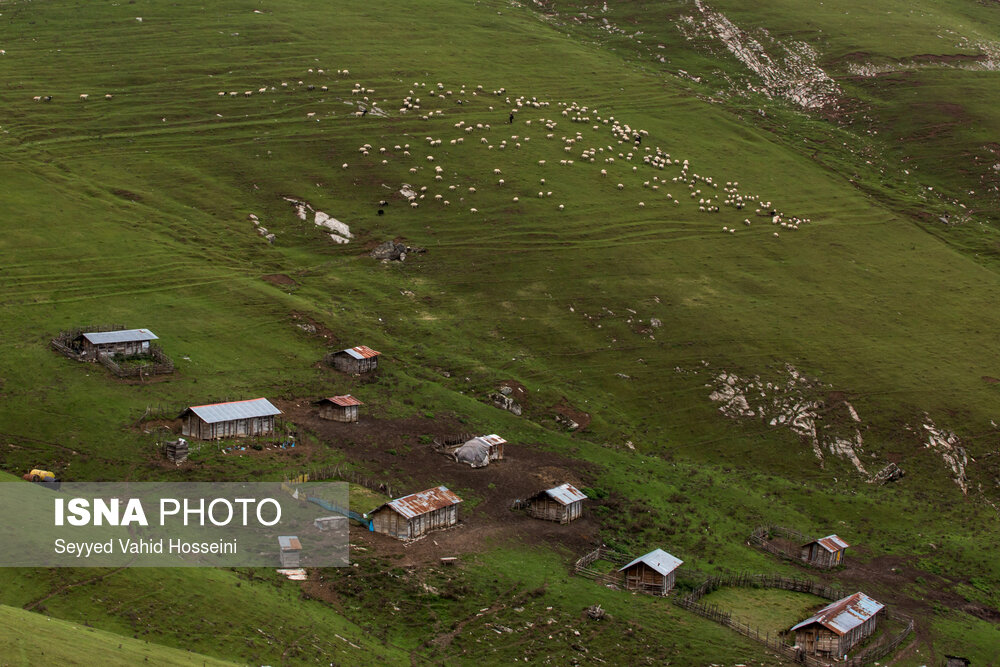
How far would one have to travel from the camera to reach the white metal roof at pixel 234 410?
73000mm

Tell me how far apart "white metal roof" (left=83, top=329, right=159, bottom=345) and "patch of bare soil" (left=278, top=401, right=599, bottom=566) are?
528 inches

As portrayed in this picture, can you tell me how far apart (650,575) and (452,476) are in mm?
17800

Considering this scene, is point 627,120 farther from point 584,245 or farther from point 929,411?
point 929,411

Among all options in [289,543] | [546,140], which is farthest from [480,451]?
[546,140]

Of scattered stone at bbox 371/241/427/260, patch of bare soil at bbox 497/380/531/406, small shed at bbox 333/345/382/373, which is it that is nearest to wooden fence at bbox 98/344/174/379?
small shed at bbox 333/345/382/373

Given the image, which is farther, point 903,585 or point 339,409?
point 339,409

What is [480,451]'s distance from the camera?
7881cm

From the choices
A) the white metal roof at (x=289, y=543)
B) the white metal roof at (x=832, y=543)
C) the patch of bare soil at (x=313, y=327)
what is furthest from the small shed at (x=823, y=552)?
the patch of bare soil at (x=313, y=327)

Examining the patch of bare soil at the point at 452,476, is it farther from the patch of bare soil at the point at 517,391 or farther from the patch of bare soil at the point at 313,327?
the patch of bare soil at the point at 313,327

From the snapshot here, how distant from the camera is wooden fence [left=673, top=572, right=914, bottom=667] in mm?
61000

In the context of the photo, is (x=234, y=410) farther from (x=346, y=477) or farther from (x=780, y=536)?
(x=780, y=536)

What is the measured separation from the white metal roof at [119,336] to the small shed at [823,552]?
55.7 meters

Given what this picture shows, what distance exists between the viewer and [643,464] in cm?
8700

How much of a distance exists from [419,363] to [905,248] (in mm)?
75561
